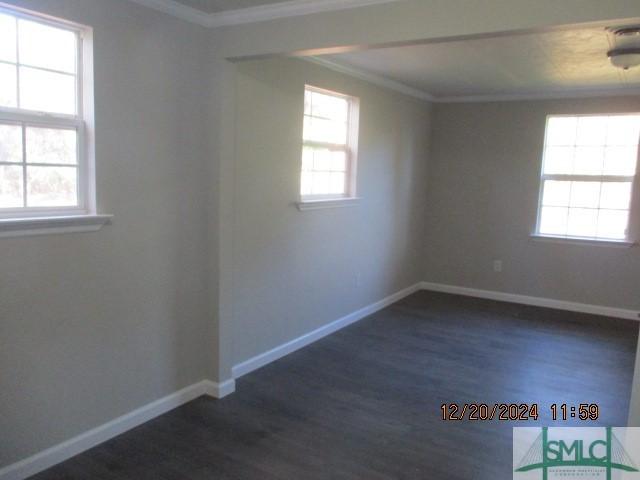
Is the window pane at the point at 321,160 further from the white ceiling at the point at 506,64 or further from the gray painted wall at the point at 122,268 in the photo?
the gray painted wall at the point at 122,268

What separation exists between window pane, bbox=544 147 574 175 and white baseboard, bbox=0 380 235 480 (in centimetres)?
430

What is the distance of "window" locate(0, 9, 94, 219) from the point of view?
2.31m

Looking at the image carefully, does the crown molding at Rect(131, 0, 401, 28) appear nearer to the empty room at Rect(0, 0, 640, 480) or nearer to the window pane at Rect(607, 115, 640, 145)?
the empty room at Rect(0, 0, 640, 480)

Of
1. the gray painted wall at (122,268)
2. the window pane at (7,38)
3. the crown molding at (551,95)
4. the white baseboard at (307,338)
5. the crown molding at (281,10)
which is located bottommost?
the white baseboard at (307,338)

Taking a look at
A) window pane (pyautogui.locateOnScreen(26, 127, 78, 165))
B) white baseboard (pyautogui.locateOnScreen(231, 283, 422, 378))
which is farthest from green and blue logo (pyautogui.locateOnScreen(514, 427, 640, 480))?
window pane (pyautogui.locateOnScreen(26, 127, 78, 165))

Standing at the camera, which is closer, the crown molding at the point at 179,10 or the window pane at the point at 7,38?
the window pane at the point at 7,38

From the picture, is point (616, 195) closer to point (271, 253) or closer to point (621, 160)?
point (621, 160)

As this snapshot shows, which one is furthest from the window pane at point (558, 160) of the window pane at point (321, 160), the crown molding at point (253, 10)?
the crown molding at point (253, 10)

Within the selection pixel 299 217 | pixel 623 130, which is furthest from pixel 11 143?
pixel 623 130

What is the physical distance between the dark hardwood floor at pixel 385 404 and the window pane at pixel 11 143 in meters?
1.51

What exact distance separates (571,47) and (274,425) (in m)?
3.20

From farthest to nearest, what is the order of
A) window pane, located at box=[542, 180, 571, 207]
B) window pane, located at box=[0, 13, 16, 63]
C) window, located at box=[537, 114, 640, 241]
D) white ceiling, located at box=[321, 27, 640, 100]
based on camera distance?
window pane, located at box=[542, 180, 571, 207], window, located at box=[537, 114, 640, 241], white ceiling, located at box=[321, 27, 640, 100], window pane, located at box=[0, 13, 16, 63]

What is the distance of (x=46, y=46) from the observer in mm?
2420

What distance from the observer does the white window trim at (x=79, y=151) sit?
230 cm
